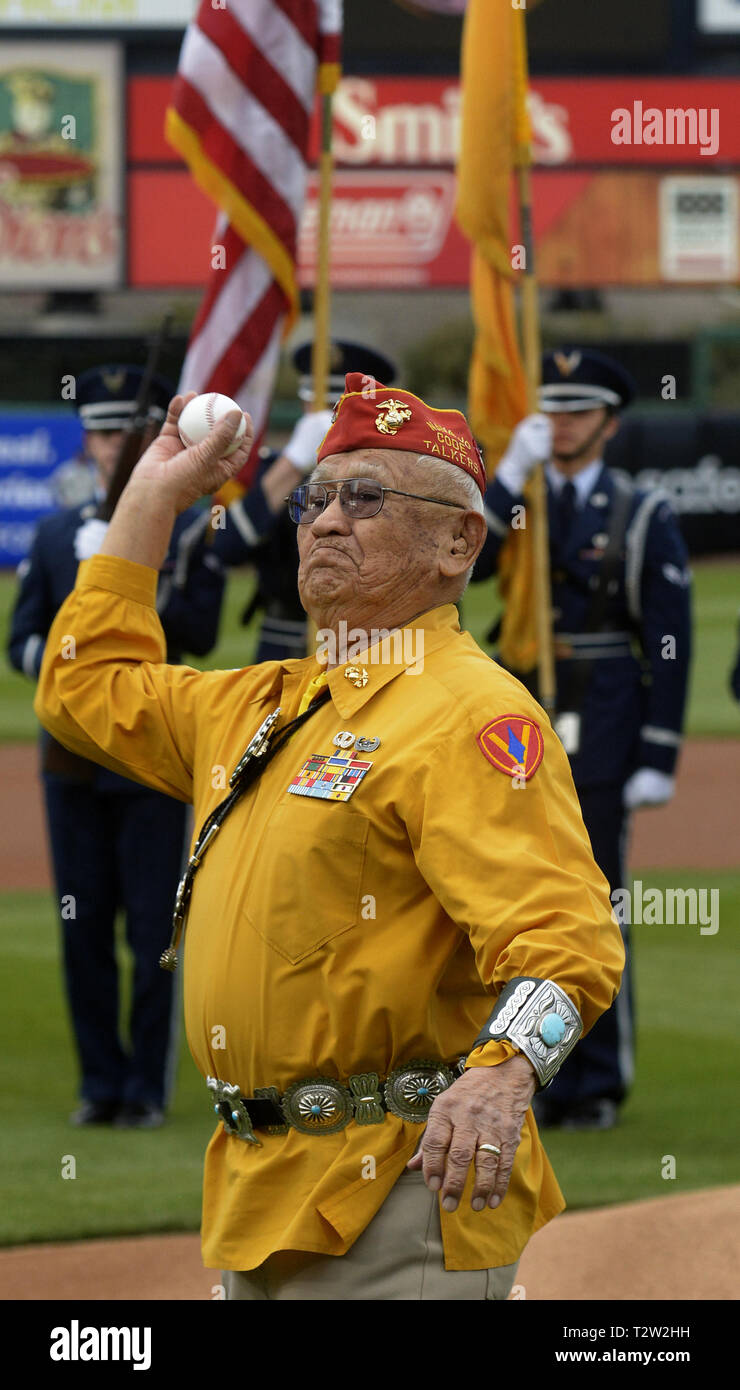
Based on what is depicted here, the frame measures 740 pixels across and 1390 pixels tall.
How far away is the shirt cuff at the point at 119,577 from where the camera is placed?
325 cm

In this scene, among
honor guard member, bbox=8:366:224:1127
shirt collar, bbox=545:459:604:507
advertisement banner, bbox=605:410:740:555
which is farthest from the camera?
advertisement banner, bbox=605:410:740:555

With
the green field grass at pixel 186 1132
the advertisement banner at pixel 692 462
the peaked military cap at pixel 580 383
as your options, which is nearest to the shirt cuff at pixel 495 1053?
the green field grass at pixel 186 1132

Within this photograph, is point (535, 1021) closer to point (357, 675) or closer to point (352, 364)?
point (357, 675)

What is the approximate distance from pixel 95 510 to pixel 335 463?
3702mm

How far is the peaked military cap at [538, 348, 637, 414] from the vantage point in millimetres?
6793

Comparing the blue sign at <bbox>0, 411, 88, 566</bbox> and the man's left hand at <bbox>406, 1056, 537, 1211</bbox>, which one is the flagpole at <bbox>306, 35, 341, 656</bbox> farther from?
the blue sign at <bbox>0, 411, 88, 566</bbox>

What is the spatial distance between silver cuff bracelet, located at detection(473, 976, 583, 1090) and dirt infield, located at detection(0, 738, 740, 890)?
8.41 meters

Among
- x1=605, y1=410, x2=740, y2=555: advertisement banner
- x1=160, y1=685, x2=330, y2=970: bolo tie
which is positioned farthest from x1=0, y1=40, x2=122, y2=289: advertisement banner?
x1=160, y1=685, x2=330, y2=970: bolo tie

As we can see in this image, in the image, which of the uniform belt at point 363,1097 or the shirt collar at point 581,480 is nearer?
the uniform belt at point 363,1097

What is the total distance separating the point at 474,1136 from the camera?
2484mm

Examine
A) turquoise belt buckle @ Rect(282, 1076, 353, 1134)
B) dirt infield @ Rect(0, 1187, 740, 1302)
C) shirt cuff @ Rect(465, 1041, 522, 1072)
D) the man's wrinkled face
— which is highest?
the man's wrinkled face

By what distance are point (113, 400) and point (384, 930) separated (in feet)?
13.4

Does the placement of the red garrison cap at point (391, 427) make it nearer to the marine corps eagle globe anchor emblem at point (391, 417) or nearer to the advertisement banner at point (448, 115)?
the marine corps eagle globe anchor emblem at point (391, 417)

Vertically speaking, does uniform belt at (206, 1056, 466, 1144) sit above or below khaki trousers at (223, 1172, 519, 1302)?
above
